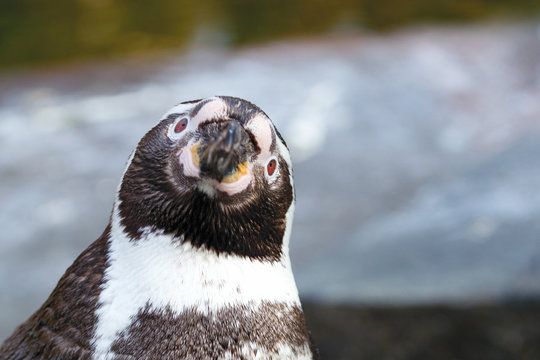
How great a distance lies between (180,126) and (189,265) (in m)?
0.35

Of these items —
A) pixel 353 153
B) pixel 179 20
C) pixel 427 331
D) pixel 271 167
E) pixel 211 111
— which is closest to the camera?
pixel 211 111

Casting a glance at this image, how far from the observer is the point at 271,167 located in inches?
70.7

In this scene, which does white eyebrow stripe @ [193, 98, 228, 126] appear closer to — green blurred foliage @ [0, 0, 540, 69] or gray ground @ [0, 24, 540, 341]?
→ gray ground @ [0, 24, 540, 341]

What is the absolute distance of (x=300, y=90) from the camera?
659cm

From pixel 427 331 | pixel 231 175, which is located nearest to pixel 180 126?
pixel 231 175

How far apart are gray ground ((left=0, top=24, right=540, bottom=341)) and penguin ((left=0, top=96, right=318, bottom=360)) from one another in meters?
1.47

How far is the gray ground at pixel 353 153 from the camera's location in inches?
131

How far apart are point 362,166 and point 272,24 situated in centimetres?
496

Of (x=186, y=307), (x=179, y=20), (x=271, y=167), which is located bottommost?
(x=186, y=307)

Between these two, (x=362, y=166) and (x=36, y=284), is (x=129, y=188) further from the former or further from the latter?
(x=362, y=166)

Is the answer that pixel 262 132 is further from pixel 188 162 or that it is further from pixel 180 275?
pixel 180 275

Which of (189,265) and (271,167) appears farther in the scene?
(271,167)

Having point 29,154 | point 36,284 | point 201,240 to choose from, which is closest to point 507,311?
point 201,240

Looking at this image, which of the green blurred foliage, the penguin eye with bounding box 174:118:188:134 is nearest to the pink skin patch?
the penguin eye with bounding box 174:118:188:134
